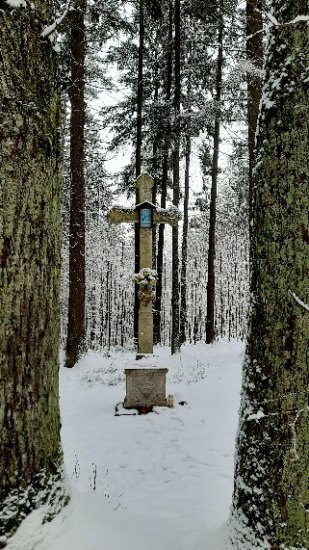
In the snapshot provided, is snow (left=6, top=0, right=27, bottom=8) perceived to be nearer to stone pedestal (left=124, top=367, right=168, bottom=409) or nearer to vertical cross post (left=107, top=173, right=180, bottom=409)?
vertical cross post (left=107, top=173, right=180, bottom=409)

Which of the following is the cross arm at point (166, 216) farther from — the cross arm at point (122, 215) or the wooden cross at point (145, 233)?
the cross arm at point (122, 215)

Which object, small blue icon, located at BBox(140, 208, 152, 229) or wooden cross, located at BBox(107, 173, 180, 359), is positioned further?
small blue icon, located at BBox(140, 208, 152, 229)

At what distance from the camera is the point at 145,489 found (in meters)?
4.07

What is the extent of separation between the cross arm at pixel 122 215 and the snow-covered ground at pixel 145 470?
357 cm

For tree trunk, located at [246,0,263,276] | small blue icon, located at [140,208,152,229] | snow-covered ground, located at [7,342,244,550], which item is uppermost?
tree trunk, located at [246,0,263,276]

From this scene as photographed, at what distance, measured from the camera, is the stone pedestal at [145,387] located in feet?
24.1

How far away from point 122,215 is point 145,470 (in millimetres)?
4971

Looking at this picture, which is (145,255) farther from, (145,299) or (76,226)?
(76,226)

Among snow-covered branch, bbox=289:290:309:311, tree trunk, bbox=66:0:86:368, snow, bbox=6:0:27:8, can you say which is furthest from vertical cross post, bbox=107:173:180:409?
snow, bbox=6:0:27:8

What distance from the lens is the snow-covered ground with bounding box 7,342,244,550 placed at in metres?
2.60

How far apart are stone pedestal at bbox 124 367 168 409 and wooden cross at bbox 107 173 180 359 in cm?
45

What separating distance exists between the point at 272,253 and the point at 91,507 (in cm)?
212

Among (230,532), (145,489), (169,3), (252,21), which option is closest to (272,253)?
(230,532)

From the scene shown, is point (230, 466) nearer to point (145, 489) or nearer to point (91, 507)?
point (145, 489)
